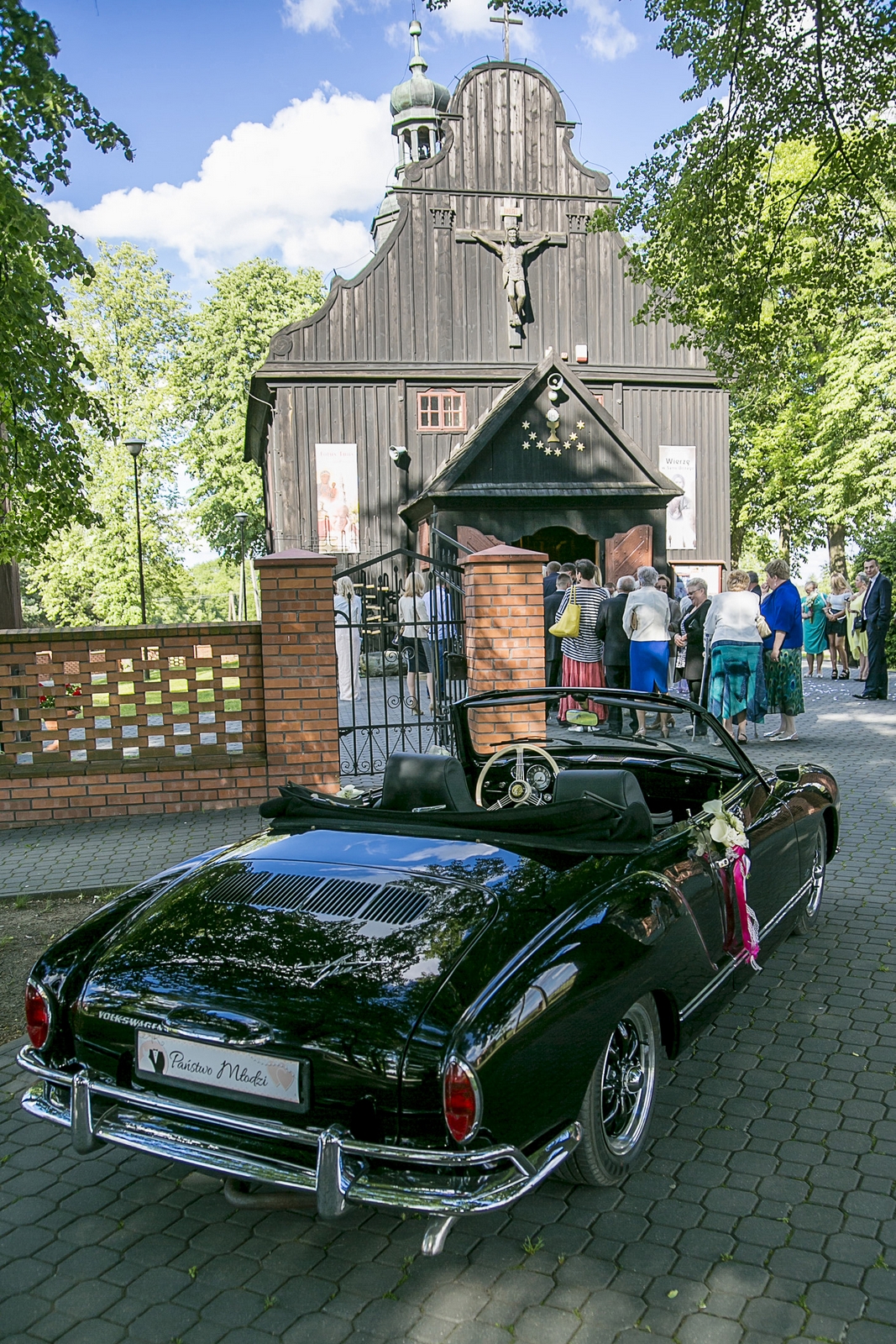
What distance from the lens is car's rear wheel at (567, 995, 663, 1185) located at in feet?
9.92

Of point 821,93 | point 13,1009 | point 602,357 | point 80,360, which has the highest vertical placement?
point 602,357

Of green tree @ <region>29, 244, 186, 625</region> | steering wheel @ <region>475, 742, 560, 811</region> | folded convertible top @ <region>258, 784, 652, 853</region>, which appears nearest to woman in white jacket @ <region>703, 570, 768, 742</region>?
steering wheel @ <region>475, 742, 560, 811</region>

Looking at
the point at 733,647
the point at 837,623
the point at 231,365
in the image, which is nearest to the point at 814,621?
the point at 837,623

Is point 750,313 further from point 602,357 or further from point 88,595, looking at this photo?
point 88,595

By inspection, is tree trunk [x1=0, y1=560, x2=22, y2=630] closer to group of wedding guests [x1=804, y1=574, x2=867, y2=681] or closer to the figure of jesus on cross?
group of wedding guests [x1=804, y1=574, x2=867, y2=681]

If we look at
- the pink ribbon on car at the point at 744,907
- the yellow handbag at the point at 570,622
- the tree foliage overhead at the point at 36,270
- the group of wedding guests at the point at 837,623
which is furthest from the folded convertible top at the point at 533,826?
the group of wedding guests at the point at 837,623

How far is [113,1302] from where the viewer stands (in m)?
2.75

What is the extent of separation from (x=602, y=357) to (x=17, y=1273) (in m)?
27.7

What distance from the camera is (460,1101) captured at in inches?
98.7

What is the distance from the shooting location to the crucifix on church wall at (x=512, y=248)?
27188 mm

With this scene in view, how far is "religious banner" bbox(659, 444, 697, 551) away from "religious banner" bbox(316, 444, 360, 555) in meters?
8.19

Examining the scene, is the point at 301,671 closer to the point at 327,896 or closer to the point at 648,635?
the point at 648,635

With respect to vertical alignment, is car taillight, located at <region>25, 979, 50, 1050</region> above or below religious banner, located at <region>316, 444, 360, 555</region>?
below

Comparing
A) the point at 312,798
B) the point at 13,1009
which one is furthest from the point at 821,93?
the point at 13,1009
